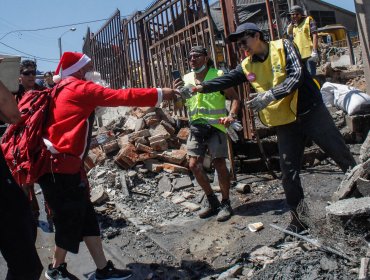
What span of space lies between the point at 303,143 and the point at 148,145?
3.49 meters

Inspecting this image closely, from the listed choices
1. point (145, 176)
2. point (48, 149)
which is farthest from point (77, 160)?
point (145, 176)

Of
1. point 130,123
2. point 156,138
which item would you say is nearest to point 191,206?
point 156,138

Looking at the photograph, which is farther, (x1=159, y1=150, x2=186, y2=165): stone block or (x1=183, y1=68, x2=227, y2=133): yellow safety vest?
(x1=159, y1=150, x2=186, y2=165): stone block

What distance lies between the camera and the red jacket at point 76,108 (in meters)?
3.63

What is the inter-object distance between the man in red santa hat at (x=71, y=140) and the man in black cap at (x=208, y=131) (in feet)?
4.52

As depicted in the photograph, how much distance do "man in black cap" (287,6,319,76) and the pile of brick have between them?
2297 millimetres

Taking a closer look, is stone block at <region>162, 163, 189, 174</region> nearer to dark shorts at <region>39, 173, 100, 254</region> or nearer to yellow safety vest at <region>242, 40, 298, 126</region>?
yellow safety vest at <region>242, 40, 298, 126</region>

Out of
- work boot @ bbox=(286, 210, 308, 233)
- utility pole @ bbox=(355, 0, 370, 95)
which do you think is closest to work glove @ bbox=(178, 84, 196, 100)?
work boot @ bbox=(286, 210, 308, 233)

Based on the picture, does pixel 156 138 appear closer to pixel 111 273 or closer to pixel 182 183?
pixel 182 183

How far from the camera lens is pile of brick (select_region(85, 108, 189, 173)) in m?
6.71

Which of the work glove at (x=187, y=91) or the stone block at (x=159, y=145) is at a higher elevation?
the work glove at (x=187, y=91)

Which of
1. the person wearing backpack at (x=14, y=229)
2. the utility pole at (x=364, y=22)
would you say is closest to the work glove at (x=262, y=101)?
the person wearing backpack at (x=14, y=229)

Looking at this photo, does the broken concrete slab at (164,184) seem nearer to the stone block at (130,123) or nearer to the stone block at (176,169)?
the stone block at (176,169)

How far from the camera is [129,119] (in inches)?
324
